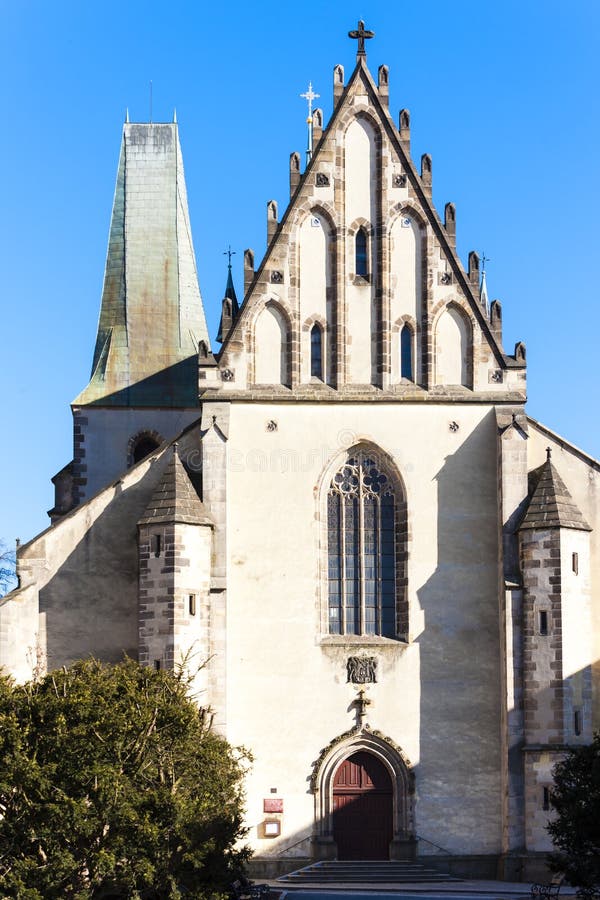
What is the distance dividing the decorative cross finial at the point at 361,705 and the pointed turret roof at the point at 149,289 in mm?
16881

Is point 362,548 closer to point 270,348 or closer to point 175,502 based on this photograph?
point 175,502

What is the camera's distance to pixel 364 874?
166ft

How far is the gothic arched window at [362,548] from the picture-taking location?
52.9 meters

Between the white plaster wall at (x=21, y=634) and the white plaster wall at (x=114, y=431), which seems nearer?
the white plaster wall at (x=21, y=634)

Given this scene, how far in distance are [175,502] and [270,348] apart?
546 centimetres

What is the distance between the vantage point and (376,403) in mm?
53562

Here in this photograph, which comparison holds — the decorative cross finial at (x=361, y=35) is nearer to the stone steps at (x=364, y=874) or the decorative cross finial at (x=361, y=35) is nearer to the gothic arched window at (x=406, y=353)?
the gothic arched window at (x=406, y=353)

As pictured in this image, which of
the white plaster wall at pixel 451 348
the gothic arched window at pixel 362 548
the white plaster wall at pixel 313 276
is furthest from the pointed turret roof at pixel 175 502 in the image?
the white plaster wall at pixel 451 348

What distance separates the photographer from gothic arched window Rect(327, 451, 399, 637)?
5291 centimetres

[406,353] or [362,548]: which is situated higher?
[406,353]

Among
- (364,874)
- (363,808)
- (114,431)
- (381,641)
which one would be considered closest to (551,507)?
(381,641)

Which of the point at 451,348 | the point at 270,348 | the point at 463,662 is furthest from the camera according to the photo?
the point at 451,348

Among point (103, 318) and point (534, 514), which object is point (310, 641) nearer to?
point (534, 514)

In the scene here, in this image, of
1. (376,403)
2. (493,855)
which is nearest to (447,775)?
(493,855)
